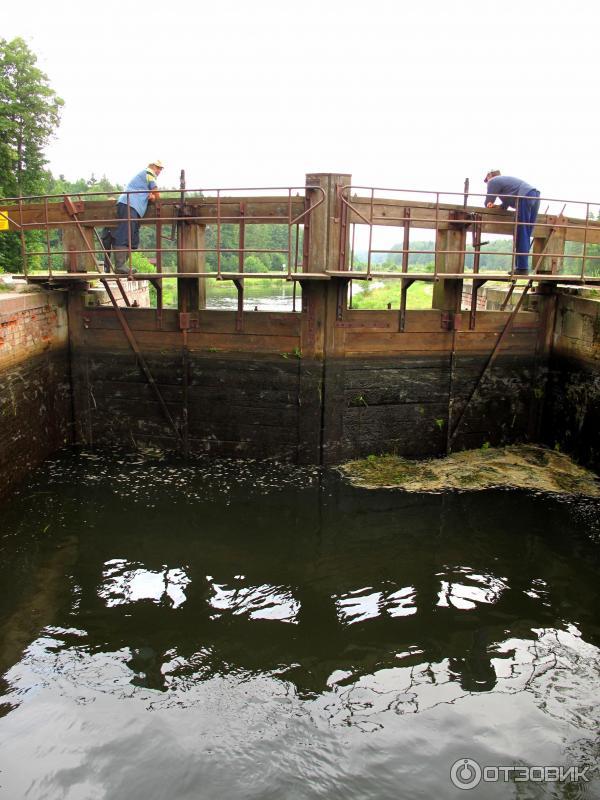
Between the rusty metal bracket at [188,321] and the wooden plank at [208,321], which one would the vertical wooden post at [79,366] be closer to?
the wooden plank at [208,321]

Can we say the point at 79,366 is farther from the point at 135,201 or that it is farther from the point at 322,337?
the point at 322,337

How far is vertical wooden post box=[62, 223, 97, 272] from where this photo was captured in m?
10.3

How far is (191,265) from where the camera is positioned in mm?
10023

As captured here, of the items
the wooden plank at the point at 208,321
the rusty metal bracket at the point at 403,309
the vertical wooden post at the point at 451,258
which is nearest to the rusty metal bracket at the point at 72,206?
the wooden plank at the point at 208,321

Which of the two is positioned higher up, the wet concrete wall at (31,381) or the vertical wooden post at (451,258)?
the vertical wooden post at (451,258)

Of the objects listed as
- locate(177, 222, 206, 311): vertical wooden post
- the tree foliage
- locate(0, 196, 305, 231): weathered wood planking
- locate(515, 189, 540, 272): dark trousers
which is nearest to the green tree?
the tree foliage

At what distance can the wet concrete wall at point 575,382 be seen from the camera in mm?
9961

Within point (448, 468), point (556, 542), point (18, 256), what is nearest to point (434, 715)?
point (556, 542)

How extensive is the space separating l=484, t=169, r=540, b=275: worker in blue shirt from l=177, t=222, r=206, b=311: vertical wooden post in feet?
14.8

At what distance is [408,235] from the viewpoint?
9.93m

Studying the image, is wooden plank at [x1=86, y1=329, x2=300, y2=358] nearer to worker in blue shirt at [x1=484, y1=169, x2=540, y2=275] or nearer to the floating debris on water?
the floating debris on water

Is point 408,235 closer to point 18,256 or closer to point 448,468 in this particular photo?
point 448,468

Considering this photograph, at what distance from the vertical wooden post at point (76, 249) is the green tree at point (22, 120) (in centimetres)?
1258

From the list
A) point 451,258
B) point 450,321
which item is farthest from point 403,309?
point 451,258
